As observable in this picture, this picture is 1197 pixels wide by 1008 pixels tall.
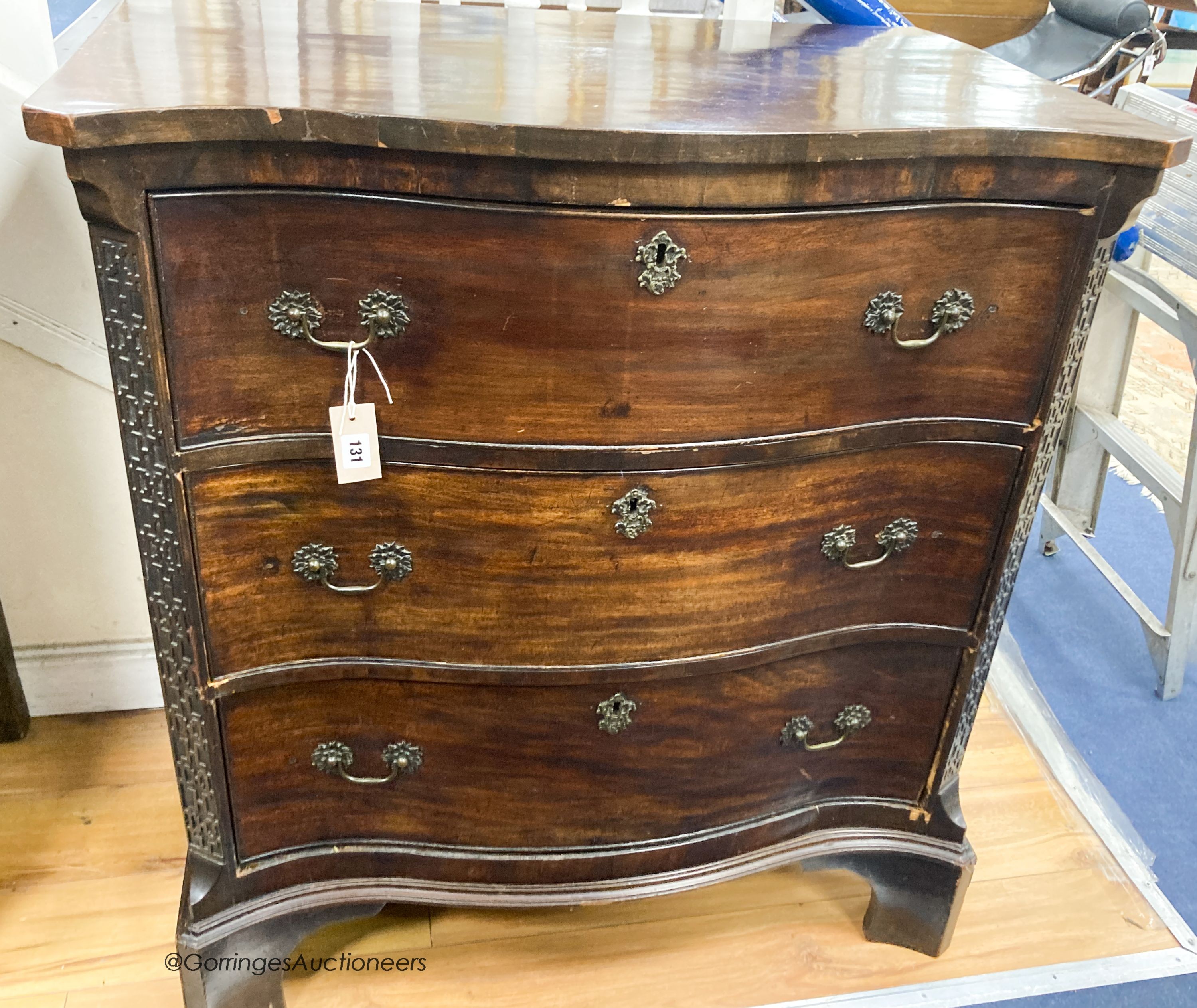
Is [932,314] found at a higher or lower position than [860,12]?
lower

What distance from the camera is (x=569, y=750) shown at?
115cm

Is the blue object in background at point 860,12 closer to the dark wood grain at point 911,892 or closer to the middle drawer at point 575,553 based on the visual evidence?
the middle drawer at point 575,553

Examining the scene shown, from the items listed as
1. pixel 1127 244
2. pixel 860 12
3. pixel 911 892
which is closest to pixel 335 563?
pixel 911 892

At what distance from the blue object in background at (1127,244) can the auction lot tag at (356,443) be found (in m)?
1.61

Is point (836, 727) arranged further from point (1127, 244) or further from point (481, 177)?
point (1127, 244)

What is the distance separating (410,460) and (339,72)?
0.34 metres

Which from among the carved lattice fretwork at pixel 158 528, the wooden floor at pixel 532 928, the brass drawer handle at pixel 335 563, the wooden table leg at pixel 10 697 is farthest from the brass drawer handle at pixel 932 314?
the wooden table leg at pixel 10 697

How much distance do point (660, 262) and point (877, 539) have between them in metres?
0.40

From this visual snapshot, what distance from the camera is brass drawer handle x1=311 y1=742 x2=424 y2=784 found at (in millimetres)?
1119

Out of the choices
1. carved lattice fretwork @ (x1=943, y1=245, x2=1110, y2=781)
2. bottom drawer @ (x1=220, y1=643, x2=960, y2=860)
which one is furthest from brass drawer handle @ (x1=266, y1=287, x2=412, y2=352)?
carved lattice fretwork @ (x1=943, y1=245, x2=1110, y2=781)

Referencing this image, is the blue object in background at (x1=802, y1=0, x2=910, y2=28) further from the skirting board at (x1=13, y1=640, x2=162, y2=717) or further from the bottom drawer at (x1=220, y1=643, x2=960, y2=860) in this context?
the skirting board at (x1=13, y1=640, x2=162, y2=717)

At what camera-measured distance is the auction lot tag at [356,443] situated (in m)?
0.92

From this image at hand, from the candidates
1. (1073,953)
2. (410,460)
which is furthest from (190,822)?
(1073,953)

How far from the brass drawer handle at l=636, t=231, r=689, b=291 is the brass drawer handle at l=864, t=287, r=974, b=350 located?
0.19 meters
